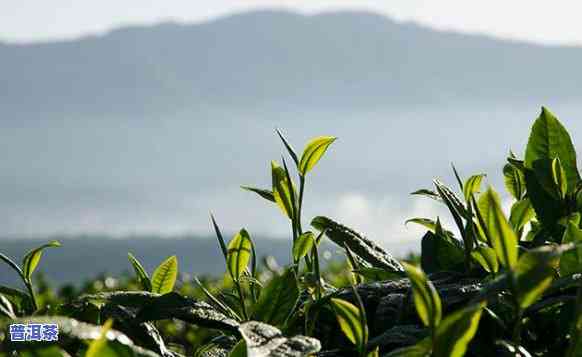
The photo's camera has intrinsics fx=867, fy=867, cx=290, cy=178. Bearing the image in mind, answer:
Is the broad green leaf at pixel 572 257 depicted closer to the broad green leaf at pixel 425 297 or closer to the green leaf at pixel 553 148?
the green leaf at pixel 553 148

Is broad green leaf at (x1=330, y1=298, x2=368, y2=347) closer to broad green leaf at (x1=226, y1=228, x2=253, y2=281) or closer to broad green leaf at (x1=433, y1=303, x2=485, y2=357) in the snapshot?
broad green leaf at (x1=433, y1=303, x2=485, y2=357)

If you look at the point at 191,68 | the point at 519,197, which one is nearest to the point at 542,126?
the point at 519,197

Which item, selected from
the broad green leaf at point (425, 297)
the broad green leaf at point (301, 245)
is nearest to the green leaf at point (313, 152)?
the broad green leaf at point (301, 245)

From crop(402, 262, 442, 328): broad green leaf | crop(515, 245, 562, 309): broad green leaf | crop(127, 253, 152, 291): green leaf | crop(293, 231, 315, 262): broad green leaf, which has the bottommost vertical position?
crop(127, 253, 152, 291): green leaf

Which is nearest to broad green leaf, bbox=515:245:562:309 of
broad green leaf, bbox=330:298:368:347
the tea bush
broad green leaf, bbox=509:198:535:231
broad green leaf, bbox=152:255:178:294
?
the tea bush

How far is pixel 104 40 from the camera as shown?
276 ft

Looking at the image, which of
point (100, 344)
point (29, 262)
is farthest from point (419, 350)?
point (29, 262)

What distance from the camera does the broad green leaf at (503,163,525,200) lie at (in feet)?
4.19

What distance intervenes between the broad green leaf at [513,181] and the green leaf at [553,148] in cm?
13

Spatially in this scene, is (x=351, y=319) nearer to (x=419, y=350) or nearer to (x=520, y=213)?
(x=419, y=350)

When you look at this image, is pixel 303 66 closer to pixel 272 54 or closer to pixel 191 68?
pixel 272 54

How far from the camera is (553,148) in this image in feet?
3.69

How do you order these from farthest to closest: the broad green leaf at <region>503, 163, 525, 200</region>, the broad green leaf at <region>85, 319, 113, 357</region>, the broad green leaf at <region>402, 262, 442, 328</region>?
the broad green leaf at <region>503, 163, 525, 200</region> < the broad green leaf at <region>402, 262, 442, 328</region> < the broad green leaf at <region>85, 319, 113, 357</region>

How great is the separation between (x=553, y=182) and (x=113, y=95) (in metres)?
96.7
